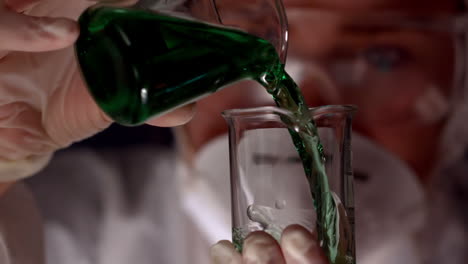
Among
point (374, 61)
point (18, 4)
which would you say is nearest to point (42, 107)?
point (18, 4)

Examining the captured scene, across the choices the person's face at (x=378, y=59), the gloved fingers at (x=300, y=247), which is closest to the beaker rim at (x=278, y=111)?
the gloved fingers at (x=300, y=247)

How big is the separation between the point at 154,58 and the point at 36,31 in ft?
0.37

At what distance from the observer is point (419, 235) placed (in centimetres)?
146

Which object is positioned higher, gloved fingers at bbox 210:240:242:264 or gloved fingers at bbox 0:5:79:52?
gloved fingers at bbox 0:5:79:52

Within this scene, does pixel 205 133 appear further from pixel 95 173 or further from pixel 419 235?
pixel 419 235

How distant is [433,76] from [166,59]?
1.03 metres

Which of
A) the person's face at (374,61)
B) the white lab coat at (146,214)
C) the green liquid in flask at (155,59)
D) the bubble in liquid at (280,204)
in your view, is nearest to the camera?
the green liquid in flask at (155,59)

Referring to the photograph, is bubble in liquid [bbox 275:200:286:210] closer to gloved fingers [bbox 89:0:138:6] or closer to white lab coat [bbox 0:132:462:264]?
gloved fingers [bbox 89:0:138:6]

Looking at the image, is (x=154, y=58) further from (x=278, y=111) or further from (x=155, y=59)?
(x=278, y=111)

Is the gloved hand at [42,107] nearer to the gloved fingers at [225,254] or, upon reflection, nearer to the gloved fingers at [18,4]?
the gloved fingers at [18,4]

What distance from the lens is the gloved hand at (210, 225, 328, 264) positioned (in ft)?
1.48

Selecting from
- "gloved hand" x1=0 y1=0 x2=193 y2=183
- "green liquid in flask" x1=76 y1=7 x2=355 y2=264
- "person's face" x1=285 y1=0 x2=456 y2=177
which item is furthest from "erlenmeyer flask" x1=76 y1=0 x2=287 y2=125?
"person's face" x1=285 y1=0 x2=456 y2=177

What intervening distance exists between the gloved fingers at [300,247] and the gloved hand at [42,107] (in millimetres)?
181

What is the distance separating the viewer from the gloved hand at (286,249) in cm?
45
